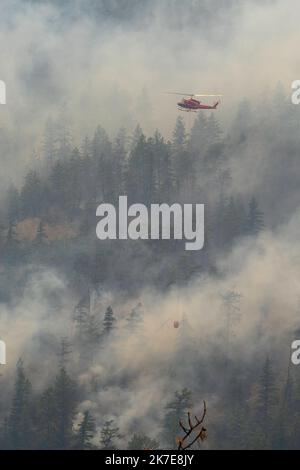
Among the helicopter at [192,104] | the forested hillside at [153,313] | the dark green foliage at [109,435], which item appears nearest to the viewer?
the helicopter at [192,104]

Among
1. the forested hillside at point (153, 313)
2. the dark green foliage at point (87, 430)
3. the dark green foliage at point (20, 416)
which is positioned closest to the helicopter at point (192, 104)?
the forested hillside at point (153, 313)

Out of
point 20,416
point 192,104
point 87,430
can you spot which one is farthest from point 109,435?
point 192,104

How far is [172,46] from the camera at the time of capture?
59.5 feet

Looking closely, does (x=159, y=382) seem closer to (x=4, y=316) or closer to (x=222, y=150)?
(x=4, y=316)

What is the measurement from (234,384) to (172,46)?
779 centimetres

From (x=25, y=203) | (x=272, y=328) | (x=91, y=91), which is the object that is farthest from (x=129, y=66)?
(x=272, y=328)

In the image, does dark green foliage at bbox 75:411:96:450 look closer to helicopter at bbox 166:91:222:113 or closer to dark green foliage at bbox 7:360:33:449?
dark green foliage at bbox 7:360:33:449

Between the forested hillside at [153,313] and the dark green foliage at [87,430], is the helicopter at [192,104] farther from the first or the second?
the dark green foliage at [87,430]

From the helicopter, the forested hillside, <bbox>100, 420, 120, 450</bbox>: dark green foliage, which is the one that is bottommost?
<bbox>100, 420, 120, 450</bbox>: dark green foliage

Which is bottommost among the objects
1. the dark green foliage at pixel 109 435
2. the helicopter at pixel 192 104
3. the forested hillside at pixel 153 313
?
the dark green foliage at pixel 109 435

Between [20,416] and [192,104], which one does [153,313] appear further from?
[192,104]

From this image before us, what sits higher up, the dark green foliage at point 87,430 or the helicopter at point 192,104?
the helicopter at point 192,104

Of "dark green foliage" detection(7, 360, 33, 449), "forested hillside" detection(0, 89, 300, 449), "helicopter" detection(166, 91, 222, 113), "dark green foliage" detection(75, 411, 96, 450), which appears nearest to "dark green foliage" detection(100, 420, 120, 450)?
"forested hillside" detection(0, 89, 300, 449)
